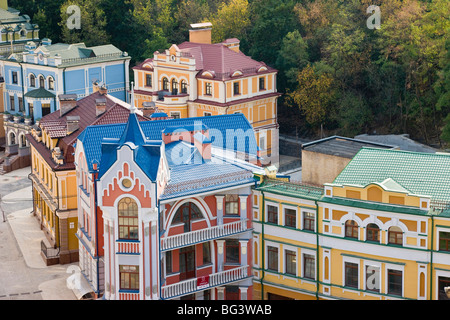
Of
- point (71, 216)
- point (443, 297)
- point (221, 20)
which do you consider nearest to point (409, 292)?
point (443, 297)

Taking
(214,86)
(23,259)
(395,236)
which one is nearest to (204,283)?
(395,236)

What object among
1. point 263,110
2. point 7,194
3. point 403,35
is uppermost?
point 403,35

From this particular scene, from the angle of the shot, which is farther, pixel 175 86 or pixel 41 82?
pixel 41 82

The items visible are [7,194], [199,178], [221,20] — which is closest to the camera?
[199,178]

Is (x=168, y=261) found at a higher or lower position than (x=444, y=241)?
lower

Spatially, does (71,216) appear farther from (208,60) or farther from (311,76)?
(311,76)

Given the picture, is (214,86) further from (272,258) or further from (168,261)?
(168,261)

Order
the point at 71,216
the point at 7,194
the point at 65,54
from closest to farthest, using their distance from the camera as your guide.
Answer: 1. the point at 71,216
2. the point at 7,194
3. the point at 65,54
